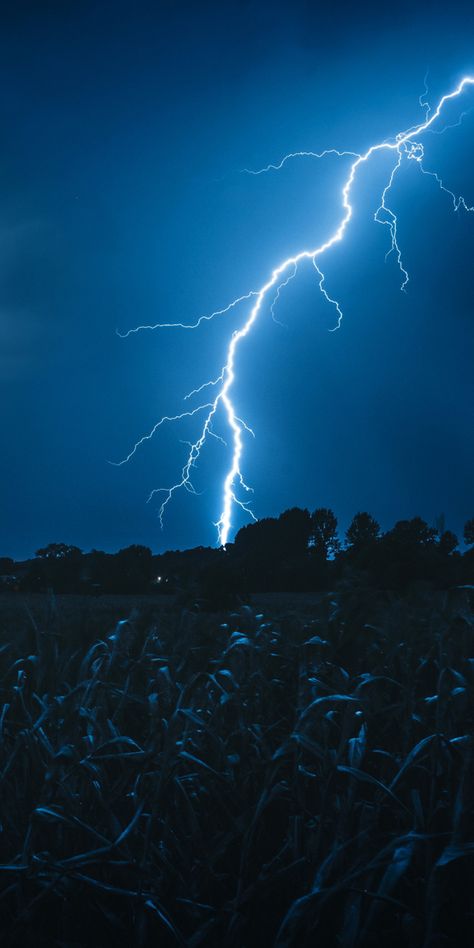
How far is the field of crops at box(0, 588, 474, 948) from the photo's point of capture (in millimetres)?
1976

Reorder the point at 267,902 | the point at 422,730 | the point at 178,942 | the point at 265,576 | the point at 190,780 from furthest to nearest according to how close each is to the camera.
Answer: the point at 265,576 → the point at 422,730 → the point at 190,780 → the point at 267,902 → the point at 178,942

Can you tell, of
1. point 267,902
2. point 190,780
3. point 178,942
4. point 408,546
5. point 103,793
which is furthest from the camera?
point 408,546

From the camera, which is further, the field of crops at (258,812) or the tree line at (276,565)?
the tree line at (276,565)

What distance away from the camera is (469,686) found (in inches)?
100

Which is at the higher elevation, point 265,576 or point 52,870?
A: point 265,576

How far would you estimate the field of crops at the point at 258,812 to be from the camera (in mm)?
1976

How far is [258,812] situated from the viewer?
205 centimetres

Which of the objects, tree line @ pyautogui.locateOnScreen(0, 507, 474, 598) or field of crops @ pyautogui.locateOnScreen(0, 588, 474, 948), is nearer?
field of crops @ pyautogui.locateOnScreen(0, 588, 474, 948)

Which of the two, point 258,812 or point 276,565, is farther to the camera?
point 276,565

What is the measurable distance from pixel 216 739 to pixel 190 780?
0.81ft

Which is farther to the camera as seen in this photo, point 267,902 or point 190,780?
point 190,780

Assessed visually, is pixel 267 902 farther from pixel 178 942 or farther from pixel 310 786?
pixel 310 786

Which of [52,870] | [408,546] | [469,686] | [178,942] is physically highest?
[408,546]

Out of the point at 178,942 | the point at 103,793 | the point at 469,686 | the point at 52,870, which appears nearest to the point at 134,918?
the point at 178,942
